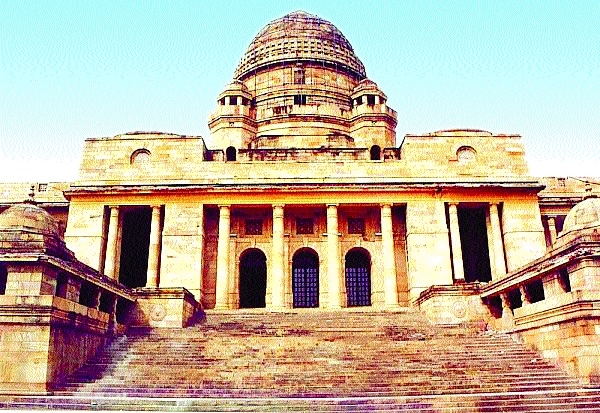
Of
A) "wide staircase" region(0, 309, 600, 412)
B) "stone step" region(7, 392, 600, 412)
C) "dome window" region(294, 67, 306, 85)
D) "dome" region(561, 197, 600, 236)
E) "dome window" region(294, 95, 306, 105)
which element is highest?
"dome window" region(294, 67, 306, 85)

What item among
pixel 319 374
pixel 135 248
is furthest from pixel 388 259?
pixel 135 248

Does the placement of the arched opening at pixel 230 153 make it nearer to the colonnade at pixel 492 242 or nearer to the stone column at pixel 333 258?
the stone column at pixel 333 258

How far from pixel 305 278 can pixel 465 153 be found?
1191 cm

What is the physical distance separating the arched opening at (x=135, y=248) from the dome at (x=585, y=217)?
23148 mm

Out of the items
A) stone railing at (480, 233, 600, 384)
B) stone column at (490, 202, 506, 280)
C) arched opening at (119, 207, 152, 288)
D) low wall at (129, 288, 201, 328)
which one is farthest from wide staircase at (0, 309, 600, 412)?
arched opening at (119, 207, 152, 288)

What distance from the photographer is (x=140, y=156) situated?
32969mm

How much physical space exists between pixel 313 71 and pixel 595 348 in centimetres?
3273

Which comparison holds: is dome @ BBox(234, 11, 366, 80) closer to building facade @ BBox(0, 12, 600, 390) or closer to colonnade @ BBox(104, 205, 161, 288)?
building facade @ BBox(0, 12, 600, 390)

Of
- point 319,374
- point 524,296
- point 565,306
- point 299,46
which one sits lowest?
point 319,374

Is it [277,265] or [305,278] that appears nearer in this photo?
[277,265]

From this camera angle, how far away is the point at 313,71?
1756 inches

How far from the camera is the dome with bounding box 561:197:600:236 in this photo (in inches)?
762

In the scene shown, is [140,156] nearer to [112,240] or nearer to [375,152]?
[112,240]

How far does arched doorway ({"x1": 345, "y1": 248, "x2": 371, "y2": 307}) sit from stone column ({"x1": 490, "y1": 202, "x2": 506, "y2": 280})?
7053 millimetres
